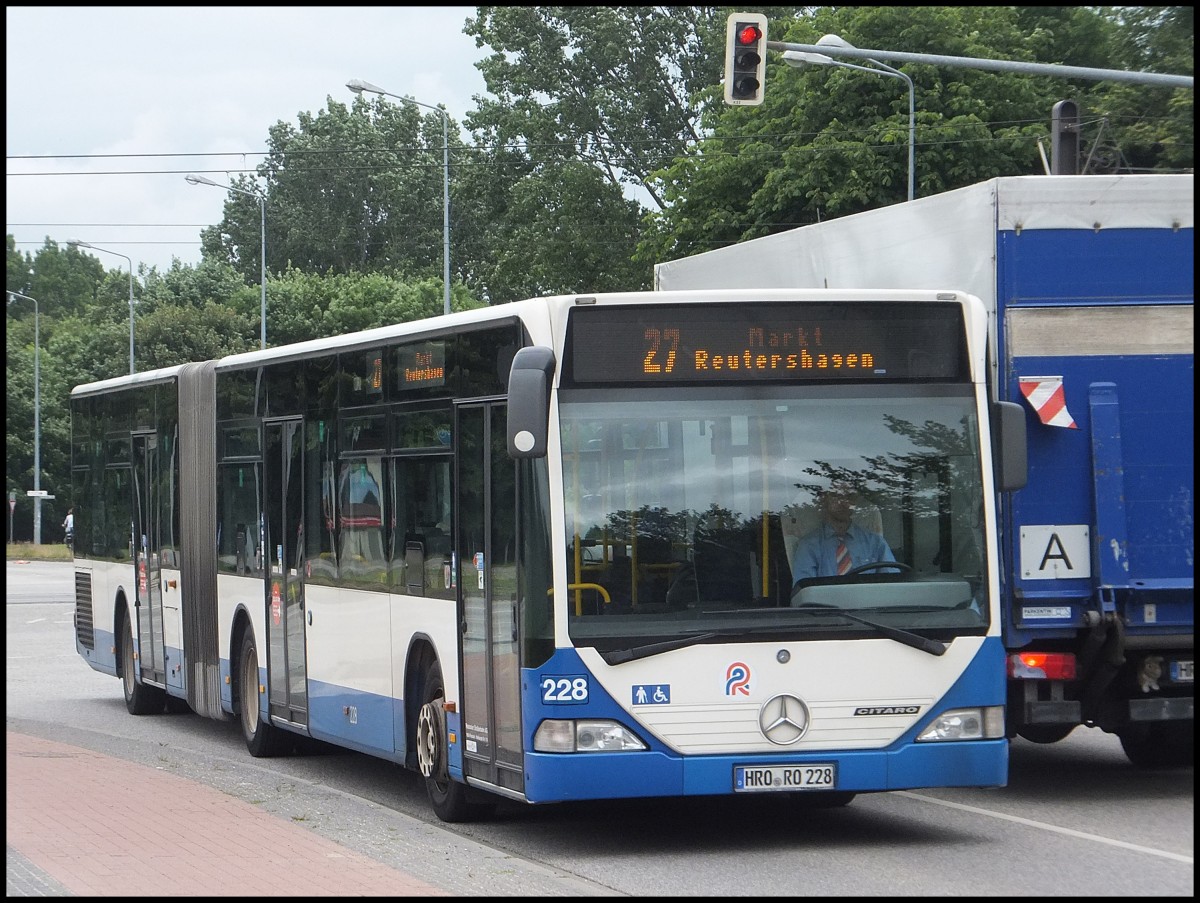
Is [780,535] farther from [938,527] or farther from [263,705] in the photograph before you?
[263,705]

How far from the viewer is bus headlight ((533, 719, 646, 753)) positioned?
9625mm

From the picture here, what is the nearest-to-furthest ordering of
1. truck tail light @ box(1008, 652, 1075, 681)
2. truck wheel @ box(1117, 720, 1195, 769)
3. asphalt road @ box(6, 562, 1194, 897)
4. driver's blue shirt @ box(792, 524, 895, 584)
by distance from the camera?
1. asphalt road @ box(6, 562, 1194, 897)
2. driver's blue shirt @ box(792, 524, 895, 584)
3. truck tail light @ box(1008, 652, 1075, 681)
4. truck wheel @ box(1117, 720, 1195, 769)

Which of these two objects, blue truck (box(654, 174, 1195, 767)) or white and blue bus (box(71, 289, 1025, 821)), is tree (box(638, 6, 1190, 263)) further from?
white and blue bus (box(71, 289, 1025, 821))

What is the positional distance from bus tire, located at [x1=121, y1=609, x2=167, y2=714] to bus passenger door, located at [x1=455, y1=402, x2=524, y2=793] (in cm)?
865

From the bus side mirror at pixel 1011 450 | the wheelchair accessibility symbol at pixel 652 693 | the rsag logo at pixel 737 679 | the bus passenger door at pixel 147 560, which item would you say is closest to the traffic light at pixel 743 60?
the bus passenger door at pixel 147 560

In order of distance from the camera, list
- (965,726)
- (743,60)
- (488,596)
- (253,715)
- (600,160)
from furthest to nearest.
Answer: (600,160), (743,60), (253,715), (488,596), (965,726)

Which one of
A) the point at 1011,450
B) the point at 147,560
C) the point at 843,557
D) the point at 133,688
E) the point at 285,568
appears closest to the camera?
the point at 843,557

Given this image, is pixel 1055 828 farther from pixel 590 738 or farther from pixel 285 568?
pixel 285 568

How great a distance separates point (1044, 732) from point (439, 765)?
4.00 metres

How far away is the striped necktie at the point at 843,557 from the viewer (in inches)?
386

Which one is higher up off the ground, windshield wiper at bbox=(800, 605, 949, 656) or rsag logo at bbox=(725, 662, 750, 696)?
windshield wiper at bbox=(800, 605, 949, 656)

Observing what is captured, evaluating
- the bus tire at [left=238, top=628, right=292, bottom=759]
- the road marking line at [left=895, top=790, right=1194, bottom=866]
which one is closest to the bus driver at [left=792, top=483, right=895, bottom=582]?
the road marking line at [left=895, top=790, right=1194, bottom=866]

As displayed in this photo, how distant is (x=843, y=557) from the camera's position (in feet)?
32.3

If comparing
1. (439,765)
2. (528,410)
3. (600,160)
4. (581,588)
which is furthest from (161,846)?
(600,160)
